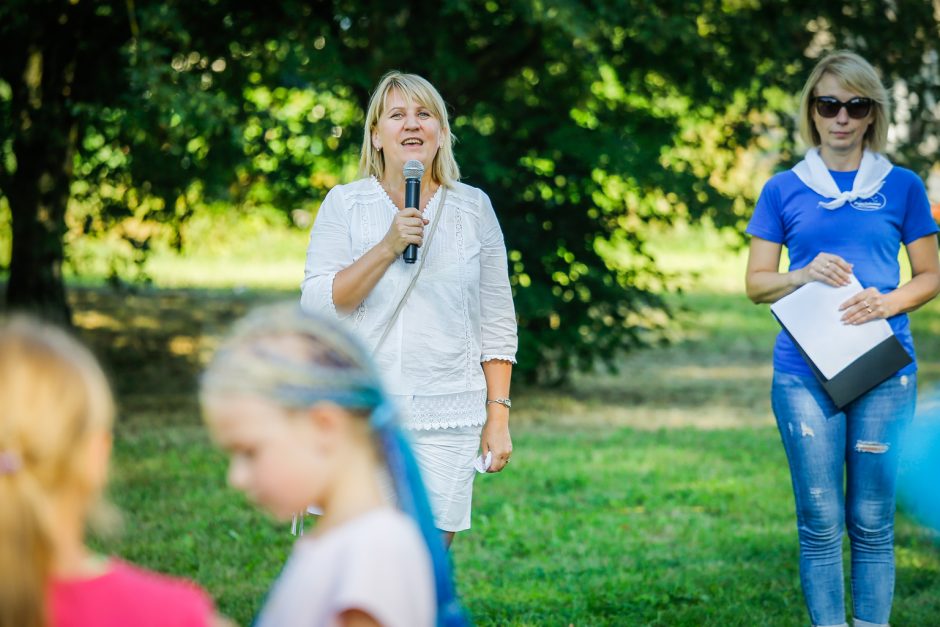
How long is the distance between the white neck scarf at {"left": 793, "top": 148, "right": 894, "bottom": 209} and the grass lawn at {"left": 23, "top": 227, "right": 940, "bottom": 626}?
1999 mm

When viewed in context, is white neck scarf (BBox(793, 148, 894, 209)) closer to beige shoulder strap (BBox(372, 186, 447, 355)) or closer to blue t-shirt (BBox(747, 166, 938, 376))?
blue t-shirt (BBox(747, 166, 938, 376))

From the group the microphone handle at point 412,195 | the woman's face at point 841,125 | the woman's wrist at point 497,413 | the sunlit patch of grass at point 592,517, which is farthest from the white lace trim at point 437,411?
the sunlit patch of grass at point 592,517

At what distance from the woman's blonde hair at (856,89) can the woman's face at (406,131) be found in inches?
54.0

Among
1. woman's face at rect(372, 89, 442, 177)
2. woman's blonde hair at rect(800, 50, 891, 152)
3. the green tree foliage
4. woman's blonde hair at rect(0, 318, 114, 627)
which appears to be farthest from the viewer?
the green tree foliage

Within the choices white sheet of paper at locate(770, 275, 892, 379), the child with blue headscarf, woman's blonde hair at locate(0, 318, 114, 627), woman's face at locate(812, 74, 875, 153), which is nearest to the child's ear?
the child with blue headscarf

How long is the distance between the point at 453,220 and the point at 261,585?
2.59 meters

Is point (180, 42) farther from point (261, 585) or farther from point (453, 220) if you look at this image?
point (453, 220)

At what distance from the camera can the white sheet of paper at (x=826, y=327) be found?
3926mm

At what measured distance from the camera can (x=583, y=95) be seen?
1070 centimetres

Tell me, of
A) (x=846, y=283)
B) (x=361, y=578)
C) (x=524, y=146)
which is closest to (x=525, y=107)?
(x=524, y=146)

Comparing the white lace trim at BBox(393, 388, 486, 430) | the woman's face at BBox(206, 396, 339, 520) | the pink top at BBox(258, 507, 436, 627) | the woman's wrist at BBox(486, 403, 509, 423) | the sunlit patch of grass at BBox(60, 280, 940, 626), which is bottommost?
the sunlit patch of grass at BBox(60, 280, 940, 626)

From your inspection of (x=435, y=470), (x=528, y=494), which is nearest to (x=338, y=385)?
(x=435, y=470)

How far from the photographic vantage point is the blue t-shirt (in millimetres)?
3994

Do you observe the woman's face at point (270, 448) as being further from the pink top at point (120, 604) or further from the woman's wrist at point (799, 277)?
the woman's wrist at point (799, 277)
